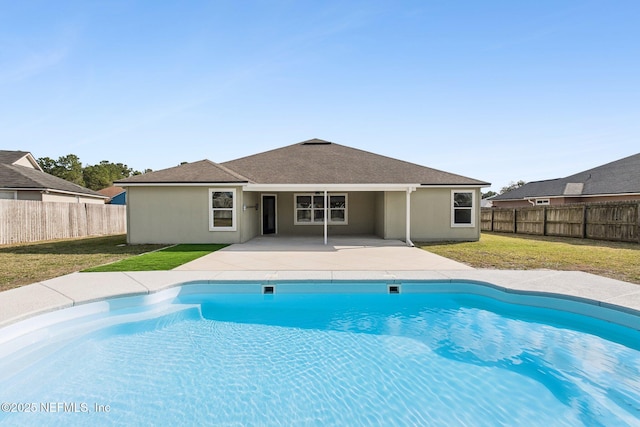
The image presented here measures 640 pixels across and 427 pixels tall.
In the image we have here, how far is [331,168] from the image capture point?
1667 centimetres

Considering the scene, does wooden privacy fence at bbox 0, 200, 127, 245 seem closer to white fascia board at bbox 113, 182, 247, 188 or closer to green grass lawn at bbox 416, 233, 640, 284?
white fascia board at bbox 113, 182, 247, 188

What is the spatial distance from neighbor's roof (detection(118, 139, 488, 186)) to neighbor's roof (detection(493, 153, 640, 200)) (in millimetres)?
14675

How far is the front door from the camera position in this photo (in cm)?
1778

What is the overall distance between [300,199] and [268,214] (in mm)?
1985

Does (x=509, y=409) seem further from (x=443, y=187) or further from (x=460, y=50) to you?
(x=460, y=50)

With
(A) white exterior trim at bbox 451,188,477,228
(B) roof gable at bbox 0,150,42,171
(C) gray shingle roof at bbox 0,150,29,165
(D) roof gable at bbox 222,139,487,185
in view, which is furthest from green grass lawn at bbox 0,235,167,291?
(B) roof gable at bbox 0,150,42,171

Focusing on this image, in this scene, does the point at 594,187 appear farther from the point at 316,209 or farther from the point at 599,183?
the point at 316,209

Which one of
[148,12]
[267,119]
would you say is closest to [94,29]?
[148,12]

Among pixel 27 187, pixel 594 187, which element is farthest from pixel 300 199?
pixel 594 187

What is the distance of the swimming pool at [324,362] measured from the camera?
3.52 m

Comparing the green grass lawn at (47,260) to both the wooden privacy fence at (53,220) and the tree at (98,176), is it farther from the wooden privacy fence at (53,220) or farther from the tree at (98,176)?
the tree at (98,176)

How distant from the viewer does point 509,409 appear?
141 inches

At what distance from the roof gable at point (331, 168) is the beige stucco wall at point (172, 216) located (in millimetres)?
2668

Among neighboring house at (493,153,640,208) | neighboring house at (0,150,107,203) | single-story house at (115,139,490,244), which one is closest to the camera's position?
single-story house at (115,139,490,244)
